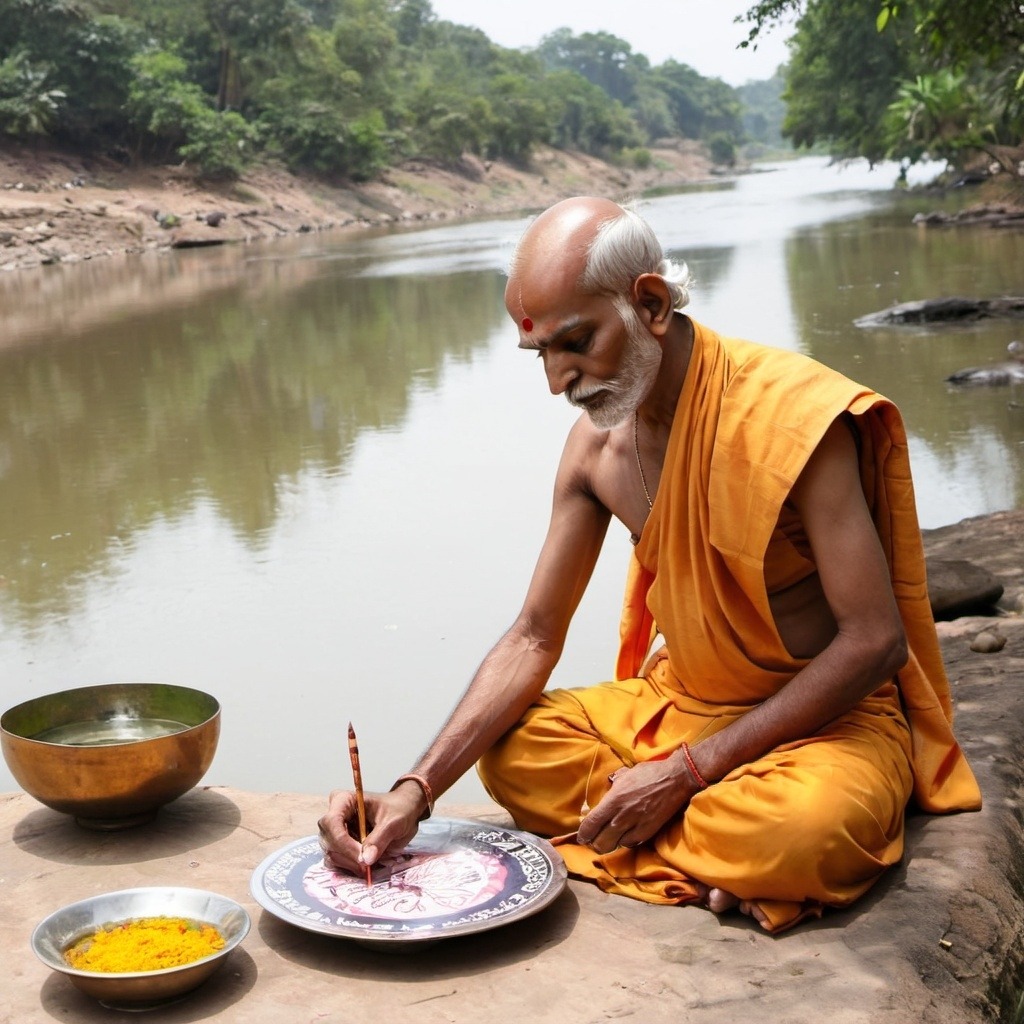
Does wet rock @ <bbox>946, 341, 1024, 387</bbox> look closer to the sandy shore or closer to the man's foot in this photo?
the man's foot

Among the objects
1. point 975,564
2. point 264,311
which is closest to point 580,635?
point 975,564

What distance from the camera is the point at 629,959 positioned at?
2729mm

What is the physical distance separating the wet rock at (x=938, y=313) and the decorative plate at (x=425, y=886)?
11581 millimetres

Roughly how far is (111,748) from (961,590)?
10.8 feet

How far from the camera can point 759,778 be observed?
283 cm

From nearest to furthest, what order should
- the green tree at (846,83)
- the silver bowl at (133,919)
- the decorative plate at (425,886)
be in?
1. the silver bowl at (133,919)
2. the decorative plate at (425,886)
3. the green tree at (846,83)

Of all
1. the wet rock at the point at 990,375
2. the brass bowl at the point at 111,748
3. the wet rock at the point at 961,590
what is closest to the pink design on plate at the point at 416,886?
the brass bowl at the point at 111,748

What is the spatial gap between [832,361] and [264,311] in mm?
8868

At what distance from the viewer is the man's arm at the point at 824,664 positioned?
282cm

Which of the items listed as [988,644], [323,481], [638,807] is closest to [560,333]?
[638,807]

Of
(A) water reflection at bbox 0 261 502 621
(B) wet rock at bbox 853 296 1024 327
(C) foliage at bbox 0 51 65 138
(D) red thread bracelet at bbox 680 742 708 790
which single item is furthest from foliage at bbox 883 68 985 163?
(D) red thread bracelet at bbox 680 742 708 790

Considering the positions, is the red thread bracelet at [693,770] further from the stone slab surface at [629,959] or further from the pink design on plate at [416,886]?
the pink design on plate at [416,886]

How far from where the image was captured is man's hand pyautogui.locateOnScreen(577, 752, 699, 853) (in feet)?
9.66

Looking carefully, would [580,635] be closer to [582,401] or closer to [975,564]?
[975,564]
